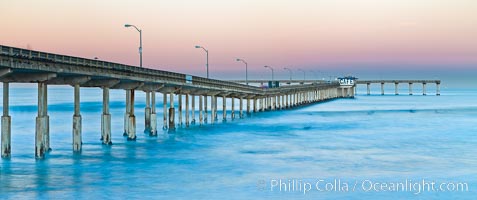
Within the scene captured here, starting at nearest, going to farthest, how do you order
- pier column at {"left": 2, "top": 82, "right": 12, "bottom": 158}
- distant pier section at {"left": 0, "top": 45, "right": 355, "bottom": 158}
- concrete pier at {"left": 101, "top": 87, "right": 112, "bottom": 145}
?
1. distant pier section at {"left": 0, "top": 45, "right": 355, "bottom": 158}
2. pier column at {"left": 2, "top": 82, "right": 12, "bottom": 158}
3. concrete pier at {"left": 101, "top": 87, "right": 112, "bottom": 145}

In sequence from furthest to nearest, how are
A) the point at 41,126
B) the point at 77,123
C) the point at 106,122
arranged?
the point at 106,122
the point at 77,123
the point at 41,126

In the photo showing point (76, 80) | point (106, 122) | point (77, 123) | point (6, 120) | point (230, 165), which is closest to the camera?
point (6, 120)

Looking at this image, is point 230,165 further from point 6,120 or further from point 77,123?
point 6,120

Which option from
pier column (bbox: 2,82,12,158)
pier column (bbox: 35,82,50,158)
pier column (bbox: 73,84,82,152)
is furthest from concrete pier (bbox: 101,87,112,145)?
pier column (bbox: 2,82,12,158)

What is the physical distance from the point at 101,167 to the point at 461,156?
22531 mm

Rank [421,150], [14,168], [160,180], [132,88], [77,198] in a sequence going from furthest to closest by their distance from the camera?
1. [132,88]
2. [421,150]
3. [14,168]
4. [160,180]
5. [77,198]

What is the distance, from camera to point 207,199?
2722 cm

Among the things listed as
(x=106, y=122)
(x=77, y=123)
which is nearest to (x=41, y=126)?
(x=77, y=123)

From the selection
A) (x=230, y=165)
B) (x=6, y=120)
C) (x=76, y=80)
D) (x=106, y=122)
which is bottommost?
(x=230, y=165)

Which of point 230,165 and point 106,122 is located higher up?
point 106,122

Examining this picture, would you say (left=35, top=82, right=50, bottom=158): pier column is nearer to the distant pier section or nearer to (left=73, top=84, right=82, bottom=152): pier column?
the distant pier section

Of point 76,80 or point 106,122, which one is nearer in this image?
point 76,80

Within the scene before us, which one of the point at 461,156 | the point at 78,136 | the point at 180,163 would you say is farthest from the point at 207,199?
the point at 461,156

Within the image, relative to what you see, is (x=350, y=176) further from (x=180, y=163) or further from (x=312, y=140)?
(x=312, y=140)
